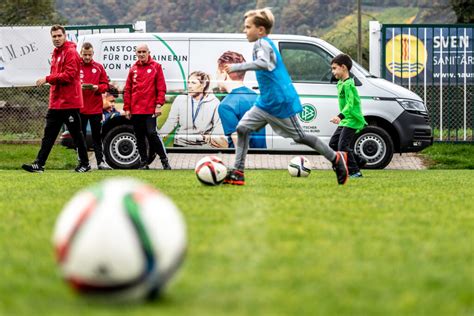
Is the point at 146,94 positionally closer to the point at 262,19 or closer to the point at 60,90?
the point at 60,90

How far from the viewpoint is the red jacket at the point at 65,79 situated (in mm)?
14969

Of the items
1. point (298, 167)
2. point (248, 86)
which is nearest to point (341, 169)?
point (298, 167)

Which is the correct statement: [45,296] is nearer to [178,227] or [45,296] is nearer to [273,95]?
[178,227]

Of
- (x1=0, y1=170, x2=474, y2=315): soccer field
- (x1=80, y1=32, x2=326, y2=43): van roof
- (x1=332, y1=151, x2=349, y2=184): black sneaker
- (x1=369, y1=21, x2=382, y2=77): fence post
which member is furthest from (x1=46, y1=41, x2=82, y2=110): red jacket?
(x1=369, y1=21, x2=382, y2=77): fence post

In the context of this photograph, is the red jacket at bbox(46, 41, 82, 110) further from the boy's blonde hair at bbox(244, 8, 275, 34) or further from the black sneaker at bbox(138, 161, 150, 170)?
the boy's blonde hair at bbox(244, 8, 275, 34)

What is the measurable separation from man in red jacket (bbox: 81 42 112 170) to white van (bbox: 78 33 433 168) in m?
0.53

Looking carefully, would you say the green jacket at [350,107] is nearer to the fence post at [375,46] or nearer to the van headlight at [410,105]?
the van headlight at [410,105]

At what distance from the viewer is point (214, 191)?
1086cm

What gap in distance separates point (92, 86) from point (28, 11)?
29.1m

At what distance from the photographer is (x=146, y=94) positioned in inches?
674

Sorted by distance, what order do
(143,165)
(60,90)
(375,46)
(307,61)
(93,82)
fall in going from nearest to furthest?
(60,90) → (93,82) → (143,165) → (307,61) → (375,46)

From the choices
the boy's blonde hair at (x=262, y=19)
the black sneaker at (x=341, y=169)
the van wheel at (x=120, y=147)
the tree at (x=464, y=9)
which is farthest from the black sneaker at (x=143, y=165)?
the tree at (x=464, y=9)

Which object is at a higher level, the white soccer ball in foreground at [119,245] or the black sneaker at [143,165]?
the white soccer ball in foreground at [119,245]

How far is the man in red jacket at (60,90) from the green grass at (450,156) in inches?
297
